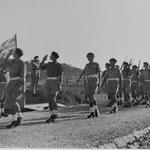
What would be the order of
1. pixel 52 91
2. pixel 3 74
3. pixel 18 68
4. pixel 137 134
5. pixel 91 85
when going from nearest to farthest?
pixel 137 134 < pixel 18 68 < pixel 52 91 < pixel 91 85 < pixel 3 74

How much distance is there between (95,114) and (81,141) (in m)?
3.56

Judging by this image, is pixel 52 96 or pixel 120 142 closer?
pixel 120 142

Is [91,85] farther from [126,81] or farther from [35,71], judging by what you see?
[126,81]

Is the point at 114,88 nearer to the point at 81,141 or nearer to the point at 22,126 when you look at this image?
the point at 22,126

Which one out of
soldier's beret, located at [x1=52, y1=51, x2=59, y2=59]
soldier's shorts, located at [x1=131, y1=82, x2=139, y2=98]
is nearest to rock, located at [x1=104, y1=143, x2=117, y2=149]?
soldier's beret, located at [x1=52, y1=51, x2=59, y2=59]

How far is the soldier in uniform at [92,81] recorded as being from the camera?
10.4 metres

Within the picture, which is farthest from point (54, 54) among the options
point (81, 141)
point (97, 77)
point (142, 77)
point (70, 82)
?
point (70, 82)

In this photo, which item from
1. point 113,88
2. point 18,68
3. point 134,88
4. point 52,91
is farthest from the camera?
point 134,88

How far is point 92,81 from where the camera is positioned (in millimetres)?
10461

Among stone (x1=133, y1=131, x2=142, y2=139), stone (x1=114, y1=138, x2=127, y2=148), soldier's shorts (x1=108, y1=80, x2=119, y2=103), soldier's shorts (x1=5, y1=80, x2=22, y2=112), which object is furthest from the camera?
soldier's shorts (x1=108, y1=80, x2=119, y2=103)

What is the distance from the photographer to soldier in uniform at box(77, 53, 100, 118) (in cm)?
1041

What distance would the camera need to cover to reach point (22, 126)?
850 centimetres

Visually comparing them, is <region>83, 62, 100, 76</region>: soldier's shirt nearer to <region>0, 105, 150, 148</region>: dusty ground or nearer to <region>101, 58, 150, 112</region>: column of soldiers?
<region>0, 105, 150, 148</region>: dusty ground

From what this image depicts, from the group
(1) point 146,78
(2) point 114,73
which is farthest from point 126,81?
(2) point 114,73
